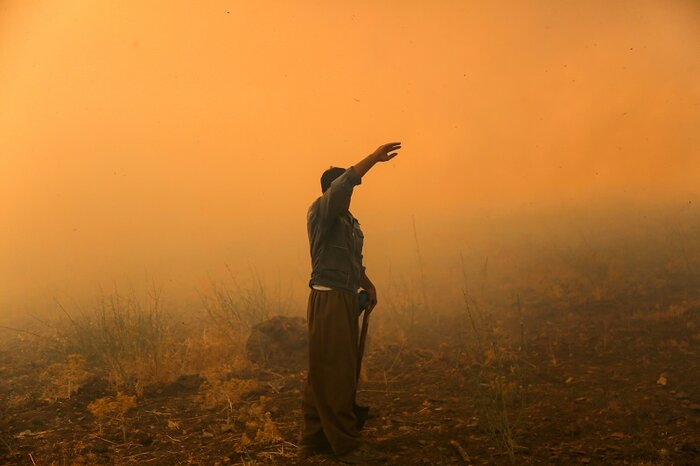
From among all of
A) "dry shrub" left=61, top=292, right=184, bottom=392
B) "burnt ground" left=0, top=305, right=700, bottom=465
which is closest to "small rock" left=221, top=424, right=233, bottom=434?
"burnt ground" left=0, top=305, right=700, bottom=465

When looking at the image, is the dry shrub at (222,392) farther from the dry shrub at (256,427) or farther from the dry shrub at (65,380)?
the dry shrub at (65,380)

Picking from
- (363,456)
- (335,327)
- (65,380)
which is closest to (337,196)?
(335,327)

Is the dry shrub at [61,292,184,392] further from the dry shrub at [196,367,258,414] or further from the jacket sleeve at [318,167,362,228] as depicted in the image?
the jacket sleeve at [318,167,362,228]

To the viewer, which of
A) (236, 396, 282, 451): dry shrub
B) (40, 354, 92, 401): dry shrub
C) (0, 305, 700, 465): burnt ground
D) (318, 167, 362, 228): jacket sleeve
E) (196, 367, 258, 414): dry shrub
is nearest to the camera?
(318, 167, 362, 228): jacket sleeve

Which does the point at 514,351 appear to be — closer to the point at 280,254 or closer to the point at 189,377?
the point at 189,377

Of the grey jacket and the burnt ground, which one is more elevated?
the grey jacket

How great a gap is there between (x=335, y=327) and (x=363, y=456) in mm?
772

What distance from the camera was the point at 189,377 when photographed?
5.41 meters

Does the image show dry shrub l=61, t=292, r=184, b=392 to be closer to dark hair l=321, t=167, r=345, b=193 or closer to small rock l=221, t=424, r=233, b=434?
small rock l=221, t=424, r=233, b=434

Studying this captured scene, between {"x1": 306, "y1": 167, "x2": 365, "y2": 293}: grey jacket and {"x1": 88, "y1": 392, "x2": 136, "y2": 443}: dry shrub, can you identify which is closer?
{"x1": 306, "y1": 167, "x2": 365, "y2": 293}: grey jacket

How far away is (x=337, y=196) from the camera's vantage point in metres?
3.27

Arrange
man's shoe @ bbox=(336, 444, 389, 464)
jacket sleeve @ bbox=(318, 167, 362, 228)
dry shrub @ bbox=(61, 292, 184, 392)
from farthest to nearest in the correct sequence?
dry shrub @ bbox=(61, 292, 184, 392) → man's shoe @ bbox=(336, 444, 389, 464) → jacket sleeve @ bbox=(318, 167, 362, 228)

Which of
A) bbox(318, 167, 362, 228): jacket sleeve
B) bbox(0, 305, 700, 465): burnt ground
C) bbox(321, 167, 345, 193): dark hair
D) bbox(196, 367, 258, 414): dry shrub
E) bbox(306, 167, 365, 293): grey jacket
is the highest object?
bbox(321, 167, 345, 193): dark hair

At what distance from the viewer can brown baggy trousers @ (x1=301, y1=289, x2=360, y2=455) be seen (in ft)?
11.1
